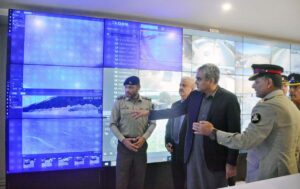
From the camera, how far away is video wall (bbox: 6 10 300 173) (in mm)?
3209

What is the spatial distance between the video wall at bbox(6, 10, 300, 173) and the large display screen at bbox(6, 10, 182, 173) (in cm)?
1

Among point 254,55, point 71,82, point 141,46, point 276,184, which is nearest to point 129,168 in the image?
point 71,82

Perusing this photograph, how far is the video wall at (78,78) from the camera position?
10.5 feet

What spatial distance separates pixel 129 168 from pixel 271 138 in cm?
177

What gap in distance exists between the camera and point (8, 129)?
10.3ft

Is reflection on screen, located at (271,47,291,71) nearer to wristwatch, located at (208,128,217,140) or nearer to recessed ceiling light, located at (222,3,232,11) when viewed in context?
recessed ceiling light, located at (222,3,232,11)

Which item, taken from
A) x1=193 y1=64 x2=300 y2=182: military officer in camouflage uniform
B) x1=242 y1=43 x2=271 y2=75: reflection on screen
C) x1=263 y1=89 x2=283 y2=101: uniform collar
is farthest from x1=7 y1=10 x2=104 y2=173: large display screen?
x1=242 y1=43 x2=271 y2=75: reflection on screen

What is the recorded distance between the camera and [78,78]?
3496 mm

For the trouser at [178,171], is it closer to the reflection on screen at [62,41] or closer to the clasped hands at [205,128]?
the clasped hands at [205,128]

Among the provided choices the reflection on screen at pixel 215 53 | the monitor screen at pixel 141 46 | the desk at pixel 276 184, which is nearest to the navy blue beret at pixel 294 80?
the reflection on screen at pixel 215 53

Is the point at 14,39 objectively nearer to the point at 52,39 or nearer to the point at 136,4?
the point at 52,39

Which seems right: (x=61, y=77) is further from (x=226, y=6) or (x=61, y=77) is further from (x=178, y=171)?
(x=226, y=6)

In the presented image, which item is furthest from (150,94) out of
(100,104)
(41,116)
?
(41,116)

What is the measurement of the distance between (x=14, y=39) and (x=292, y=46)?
15.4 ft
